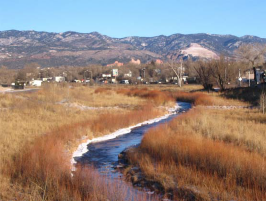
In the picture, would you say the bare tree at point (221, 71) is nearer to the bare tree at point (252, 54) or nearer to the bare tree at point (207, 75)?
the bare tree at point (207, 75)

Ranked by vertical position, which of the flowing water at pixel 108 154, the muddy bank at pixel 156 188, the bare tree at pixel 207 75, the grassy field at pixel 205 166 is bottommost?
the flowing water at pixel 108 154

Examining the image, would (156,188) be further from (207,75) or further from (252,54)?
(252,54)

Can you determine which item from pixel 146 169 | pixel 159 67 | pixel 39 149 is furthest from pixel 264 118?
pixel 159 67

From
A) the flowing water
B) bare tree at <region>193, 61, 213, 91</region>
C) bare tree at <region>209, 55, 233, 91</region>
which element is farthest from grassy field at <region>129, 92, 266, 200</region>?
bare tree at <region>193, 61, 213, 91</region>

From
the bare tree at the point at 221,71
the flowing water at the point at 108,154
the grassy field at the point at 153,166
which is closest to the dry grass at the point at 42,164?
the grassy field at the point at 153,166

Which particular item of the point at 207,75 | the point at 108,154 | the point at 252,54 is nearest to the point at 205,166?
the point at 108,154

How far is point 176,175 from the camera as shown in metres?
10.1

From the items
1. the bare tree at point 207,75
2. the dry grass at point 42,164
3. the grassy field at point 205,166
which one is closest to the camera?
the dry grass at point 42,164

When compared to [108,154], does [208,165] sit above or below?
above

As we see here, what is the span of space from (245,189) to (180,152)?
3310 millimetres

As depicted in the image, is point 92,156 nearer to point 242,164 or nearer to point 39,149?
point 39,149

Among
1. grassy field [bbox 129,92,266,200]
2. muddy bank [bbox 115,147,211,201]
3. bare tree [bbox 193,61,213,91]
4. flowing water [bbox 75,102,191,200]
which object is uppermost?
bare tree [bbox 193,61,213,91]

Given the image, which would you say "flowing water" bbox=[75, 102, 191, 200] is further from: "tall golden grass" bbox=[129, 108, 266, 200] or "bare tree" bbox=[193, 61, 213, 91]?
"bare tree" bbox=[193, 61, 213, 91]

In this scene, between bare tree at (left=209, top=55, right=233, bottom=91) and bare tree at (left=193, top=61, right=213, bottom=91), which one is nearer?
bare tree at (left=209, top=55, right=233, bottom=91)
